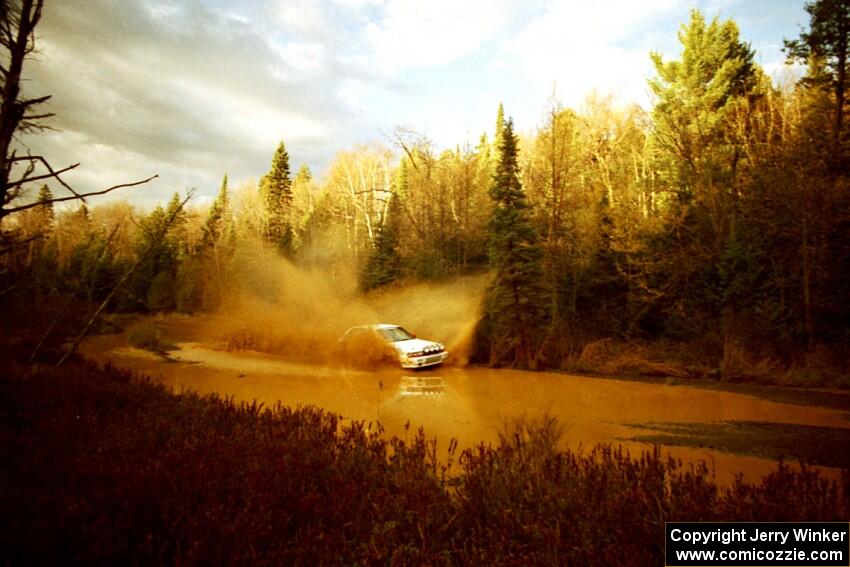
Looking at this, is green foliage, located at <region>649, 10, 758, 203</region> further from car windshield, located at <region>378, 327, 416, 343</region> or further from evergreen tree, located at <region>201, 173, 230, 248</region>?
evergreen tree, located at <region>201, 173, 230, 248</region>

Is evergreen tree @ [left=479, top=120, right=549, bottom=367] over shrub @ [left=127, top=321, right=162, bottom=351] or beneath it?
over

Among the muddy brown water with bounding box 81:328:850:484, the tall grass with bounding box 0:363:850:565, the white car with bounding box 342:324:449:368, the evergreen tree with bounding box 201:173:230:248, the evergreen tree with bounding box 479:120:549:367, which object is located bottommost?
the muddy brown water with bounding box 81:328:850:484

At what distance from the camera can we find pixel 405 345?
19.2 metres

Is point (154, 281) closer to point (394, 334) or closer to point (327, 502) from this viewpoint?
point (394, 334)

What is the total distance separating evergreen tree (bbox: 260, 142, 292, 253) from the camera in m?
58.5

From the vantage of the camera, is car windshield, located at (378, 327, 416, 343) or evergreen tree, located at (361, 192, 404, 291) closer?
car windshield, located at (378, 327, 416, 343)

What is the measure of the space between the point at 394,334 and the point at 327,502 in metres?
15.9

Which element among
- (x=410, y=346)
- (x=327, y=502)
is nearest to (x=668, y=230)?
(x=410, y=346)

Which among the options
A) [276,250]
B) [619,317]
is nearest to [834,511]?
[619,317]

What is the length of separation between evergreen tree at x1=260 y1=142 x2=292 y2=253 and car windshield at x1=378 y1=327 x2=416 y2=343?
39.4m

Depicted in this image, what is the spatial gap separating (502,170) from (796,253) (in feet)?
44.1

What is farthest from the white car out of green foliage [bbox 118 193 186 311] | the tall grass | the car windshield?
green foliage [bbox 118 193 186 311]

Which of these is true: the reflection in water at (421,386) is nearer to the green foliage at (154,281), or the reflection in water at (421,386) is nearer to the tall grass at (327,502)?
the tall grass at (327,502)

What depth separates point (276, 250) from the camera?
161 ft
